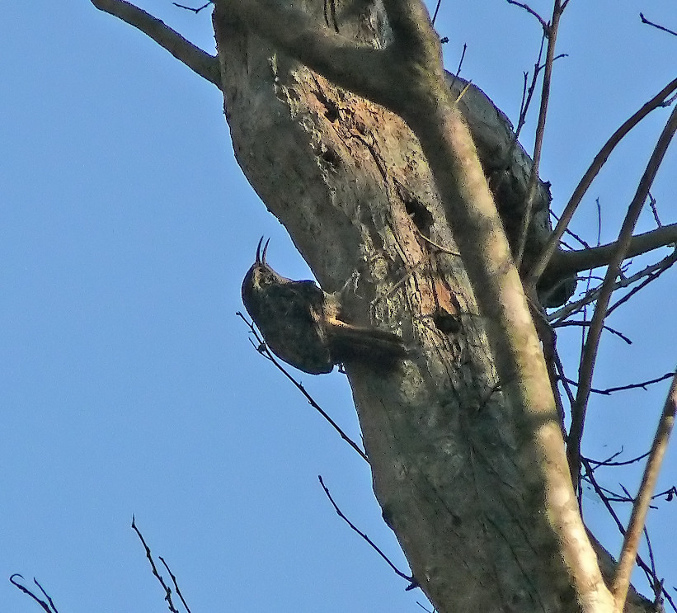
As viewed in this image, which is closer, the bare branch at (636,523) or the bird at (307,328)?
the bare branch at (636,523)

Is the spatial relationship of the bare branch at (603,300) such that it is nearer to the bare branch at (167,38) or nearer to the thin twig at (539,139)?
the thin twig at (539,139)

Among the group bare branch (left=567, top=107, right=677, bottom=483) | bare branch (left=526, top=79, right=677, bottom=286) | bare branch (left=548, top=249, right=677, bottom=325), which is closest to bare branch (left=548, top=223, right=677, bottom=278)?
bare branch (left=548, top=249, right=677, bottom=325)

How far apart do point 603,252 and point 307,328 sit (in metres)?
1.21

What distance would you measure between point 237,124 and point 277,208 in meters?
0.35

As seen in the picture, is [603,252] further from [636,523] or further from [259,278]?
[636,523]

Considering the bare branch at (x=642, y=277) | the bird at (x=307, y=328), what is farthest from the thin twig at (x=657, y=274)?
the bird at (x=307, y=328)

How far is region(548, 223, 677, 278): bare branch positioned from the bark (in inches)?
31.4

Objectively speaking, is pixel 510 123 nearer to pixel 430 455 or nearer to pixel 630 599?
pixel 430 455

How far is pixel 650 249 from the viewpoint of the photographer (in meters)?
3.22

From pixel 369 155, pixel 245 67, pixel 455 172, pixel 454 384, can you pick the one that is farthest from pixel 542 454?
pixel 245 67

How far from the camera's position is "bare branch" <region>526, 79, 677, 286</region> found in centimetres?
241

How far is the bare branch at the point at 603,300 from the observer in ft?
6.93

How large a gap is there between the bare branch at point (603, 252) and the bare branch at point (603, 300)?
2.48ft

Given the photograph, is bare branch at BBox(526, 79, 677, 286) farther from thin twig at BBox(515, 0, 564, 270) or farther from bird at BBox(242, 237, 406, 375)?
bird at BBox(242, 237, 406, 375)
